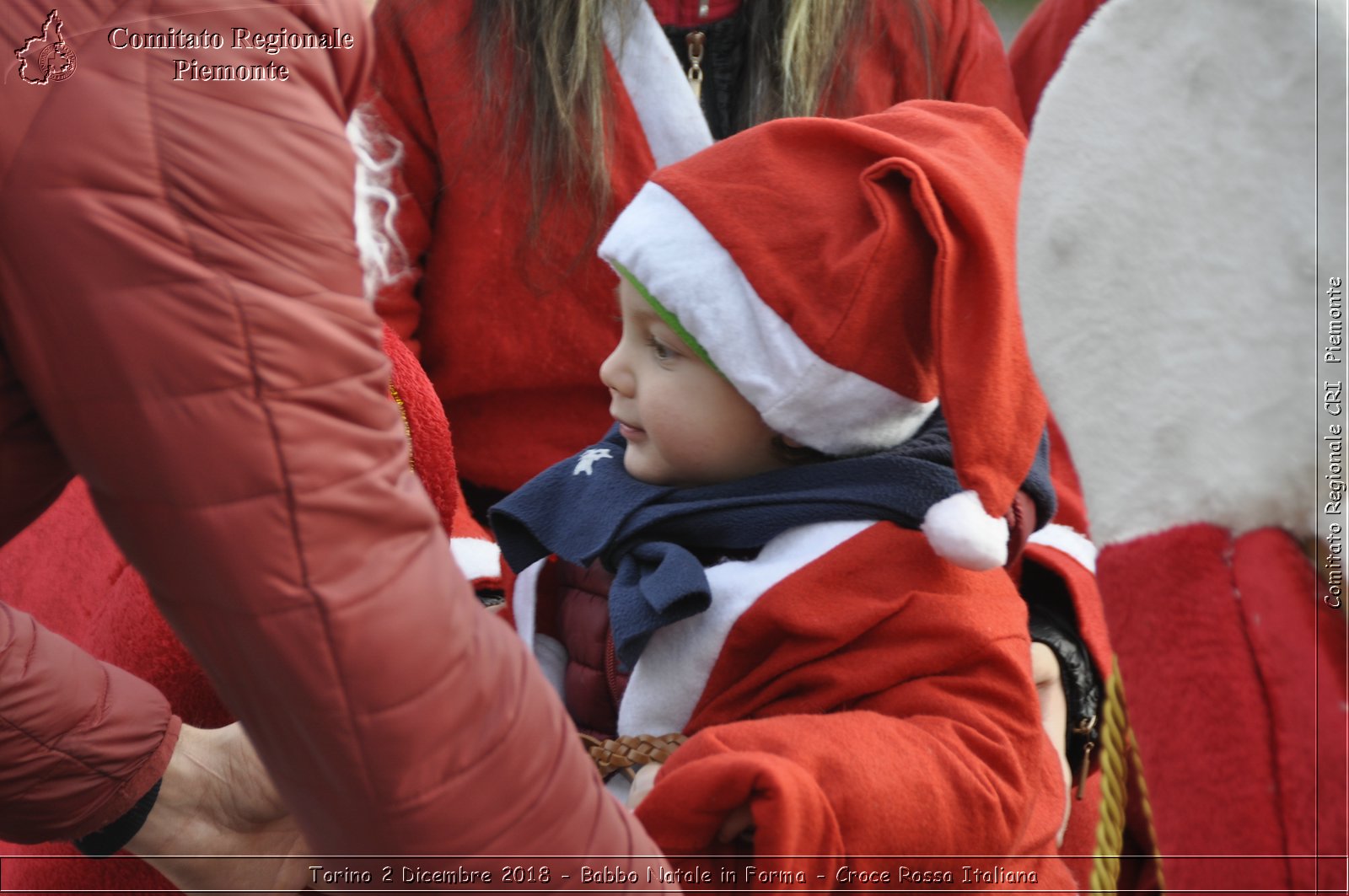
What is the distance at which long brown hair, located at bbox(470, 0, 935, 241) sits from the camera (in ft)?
4.68

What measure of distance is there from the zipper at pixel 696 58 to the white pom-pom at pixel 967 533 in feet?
2.36

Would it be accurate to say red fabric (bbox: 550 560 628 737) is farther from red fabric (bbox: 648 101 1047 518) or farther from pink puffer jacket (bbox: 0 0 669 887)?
pink puffer jacket (bbox: 0 0 669 887)

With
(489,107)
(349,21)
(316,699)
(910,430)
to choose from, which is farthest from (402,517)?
(489,107)

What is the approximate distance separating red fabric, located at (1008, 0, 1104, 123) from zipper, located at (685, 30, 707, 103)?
1.63ft

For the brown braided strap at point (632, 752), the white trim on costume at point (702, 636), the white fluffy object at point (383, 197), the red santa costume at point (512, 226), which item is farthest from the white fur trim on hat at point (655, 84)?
the brown braided strap at point (632, 752)

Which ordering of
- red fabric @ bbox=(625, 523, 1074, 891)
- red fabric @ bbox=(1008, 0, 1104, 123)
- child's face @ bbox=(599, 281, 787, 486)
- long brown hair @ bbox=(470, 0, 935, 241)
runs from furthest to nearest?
red fabric @ bbox=(1008, 0, 1104, 123), long brown hair @ bbox=(470, 0, 935, 241), child's face @ bbox=(599, 281, 787, 486), red fabric @ bbox=(625, 523, 1074, 891)

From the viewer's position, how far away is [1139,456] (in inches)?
23.2

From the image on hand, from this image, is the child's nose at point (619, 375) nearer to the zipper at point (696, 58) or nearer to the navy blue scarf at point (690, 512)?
the navy blue scarf at point (690, 512)

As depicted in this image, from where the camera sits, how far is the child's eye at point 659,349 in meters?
1.09

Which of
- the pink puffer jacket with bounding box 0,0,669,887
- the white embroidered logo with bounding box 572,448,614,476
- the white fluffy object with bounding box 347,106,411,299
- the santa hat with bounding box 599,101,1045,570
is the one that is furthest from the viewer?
the white fluffy object with bounding box 347,106,411,299

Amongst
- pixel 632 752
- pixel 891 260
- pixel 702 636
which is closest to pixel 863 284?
pixel 891 260

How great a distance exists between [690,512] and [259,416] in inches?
23.2

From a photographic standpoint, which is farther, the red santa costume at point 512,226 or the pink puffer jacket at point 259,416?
the red santa costume at point 512,226

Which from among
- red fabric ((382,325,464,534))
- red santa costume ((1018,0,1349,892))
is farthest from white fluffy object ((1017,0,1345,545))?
red fabric ((382,325,464,534))
